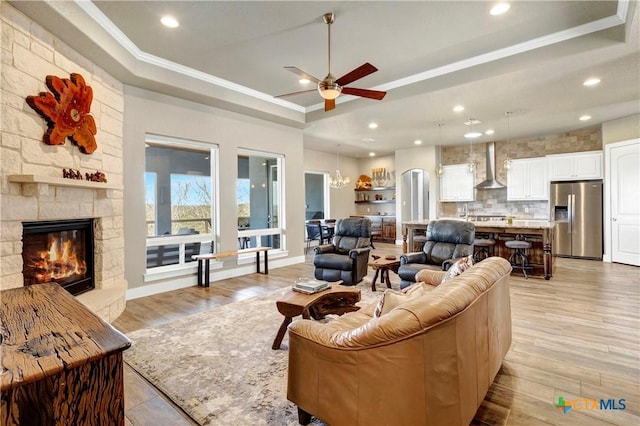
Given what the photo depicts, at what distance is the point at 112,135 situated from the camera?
3967 mm

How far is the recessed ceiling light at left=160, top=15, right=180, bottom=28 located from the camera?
3.27m

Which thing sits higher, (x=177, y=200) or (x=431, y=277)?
(x=177, y=200)

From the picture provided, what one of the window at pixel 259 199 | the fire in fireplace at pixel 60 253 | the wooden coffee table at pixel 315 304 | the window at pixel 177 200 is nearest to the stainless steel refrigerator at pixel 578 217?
A: the wooden coffee table at pixel 315 304

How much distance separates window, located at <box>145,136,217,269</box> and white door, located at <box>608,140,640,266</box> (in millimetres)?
8000

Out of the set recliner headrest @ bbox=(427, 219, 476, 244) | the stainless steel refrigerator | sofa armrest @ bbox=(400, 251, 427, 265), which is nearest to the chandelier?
recliner headrest @ bbox=(427, 219, 476, 244)

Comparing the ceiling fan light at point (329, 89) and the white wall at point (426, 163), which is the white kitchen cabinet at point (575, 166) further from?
the ceiling fan light at point (329, 89)

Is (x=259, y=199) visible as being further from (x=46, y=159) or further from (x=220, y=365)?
(x=220, y=365)

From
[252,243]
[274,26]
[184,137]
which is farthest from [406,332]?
[252,243]

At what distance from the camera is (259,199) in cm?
645

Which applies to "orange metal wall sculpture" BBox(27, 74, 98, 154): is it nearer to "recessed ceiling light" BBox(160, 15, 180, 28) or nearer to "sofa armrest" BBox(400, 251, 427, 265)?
"recessed ceiling light" BBox(160, 15, 180, 28)

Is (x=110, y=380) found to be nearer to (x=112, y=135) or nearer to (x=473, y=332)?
(x=473, y=332)

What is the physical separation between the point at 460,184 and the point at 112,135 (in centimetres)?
843

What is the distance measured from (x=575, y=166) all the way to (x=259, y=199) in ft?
23.8

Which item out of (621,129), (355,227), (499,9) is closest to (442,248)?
(355,227)
